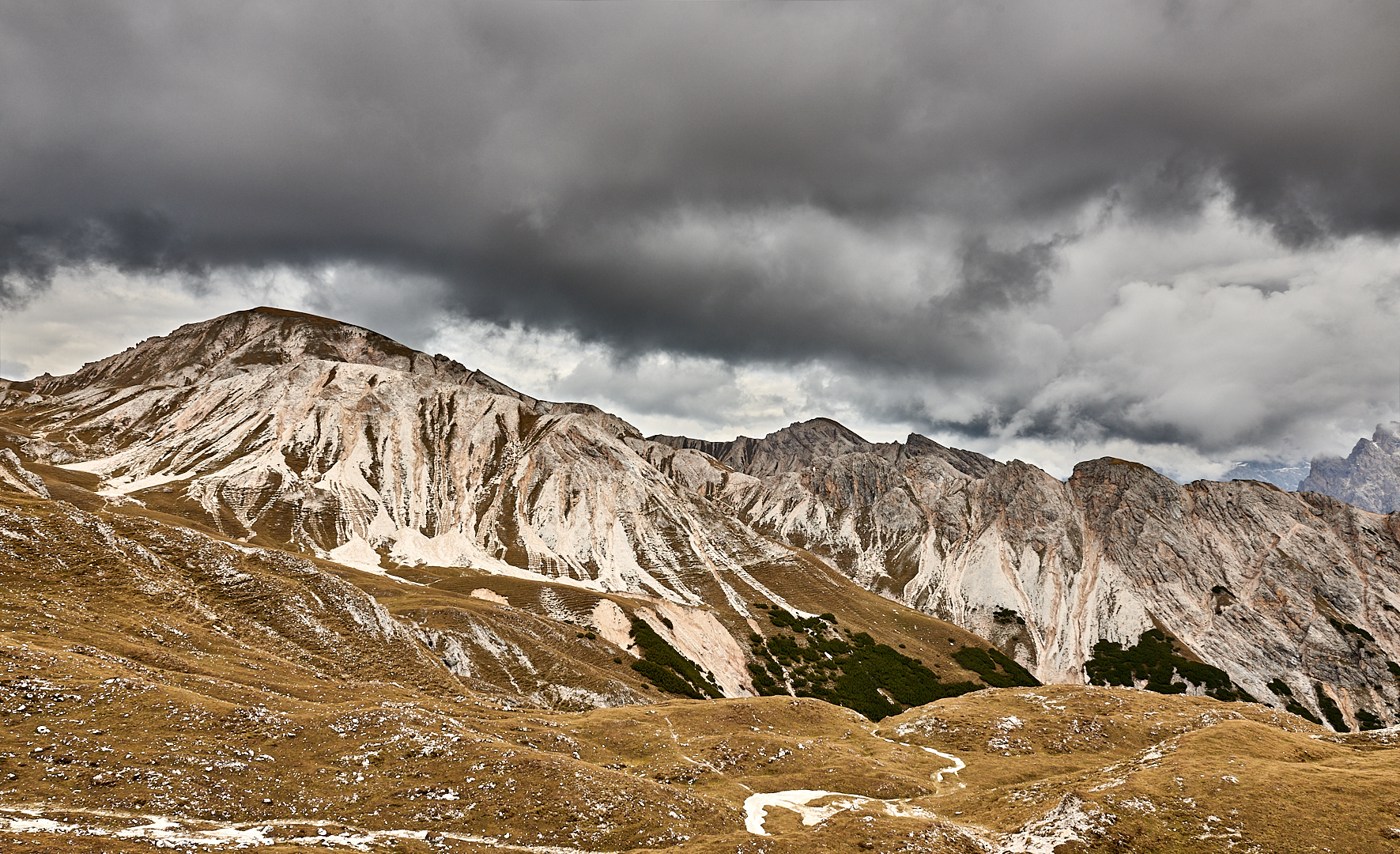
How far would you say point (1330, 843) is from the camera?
37000 millimetres

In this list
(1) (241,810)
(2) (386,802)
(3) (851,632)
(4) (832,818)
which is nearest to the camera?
(1) (241,810)

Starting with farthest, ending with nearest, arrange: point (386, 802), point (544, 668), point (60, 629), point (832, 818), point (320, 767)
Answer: point (544, 668) < point (60, 629) < point (832, 818) < point (320, 767) < point (386, 802)

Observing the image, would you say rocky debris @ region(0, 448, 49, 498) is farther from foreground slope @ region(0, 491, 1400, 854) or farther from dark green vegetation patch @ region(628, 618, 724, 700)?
dark green vegetation patch @ region(628, 618, 724, 700)

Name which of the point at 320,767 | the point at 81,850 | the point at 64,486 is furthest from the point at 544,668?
the point at 64,486

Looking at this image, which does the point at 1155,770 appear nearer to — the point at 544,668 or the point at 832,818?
the point at 832,818

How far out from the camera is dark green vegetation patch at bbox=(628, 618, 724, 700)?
114 metres

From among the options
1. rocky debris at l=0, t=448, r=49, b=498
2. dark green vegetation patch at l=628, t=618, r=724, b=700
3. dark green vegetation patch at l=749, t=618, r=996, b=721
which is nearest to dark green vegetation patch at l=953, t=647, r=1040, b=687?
dark green vegetation patch at l=749, t=618, r=996, b=721

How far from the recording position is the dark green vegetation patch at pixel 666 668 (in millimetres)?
Result: 114062

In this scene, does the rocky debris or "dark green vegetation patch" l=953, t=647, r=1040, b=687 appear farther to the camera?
"dark green vegetation patch" l=953, t=647, r=1040, b=687

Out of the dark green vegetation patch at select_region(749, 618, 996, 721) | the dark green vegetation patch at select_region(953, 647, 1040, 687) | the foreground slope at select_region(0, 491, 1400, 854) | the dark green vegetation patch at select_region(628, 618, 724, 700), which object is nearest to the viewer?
the foreground slope at select_region(0, 491, 1400, 854)

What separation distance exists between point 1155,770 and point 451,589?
13405 cm

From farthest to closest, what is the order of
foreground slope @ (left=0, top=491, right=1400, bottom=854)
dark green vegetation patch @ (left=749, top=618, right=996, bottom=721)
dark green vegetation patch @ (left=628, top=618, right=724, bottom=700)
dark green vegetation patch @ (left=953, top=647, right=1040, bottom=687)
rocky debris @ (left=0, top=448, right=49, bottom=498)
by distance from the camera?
dark green vegetation patch @ (left=953, top=647, right=1040, bottom=687) < dark green vegetation patch @ (left=749, top=618, right=996, bottom=721) < rocky debris @ (left=0, top=448, right=49, bottom=498) < dark green vegetation patch @ (left=628, top=618, right=724, bottom=700) < foreground slope @ (left=0, top=491, right=1400, bottom=854)

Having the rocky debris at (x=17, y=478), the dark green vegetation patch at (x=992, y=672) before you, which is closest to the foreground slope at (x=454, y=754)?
the rocky debris at (x=17, y=478)

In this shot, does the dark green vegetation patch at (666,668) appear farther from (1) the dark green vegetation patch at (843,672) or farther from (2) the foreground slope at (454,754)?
(2) the foreground slope at (454,754)
